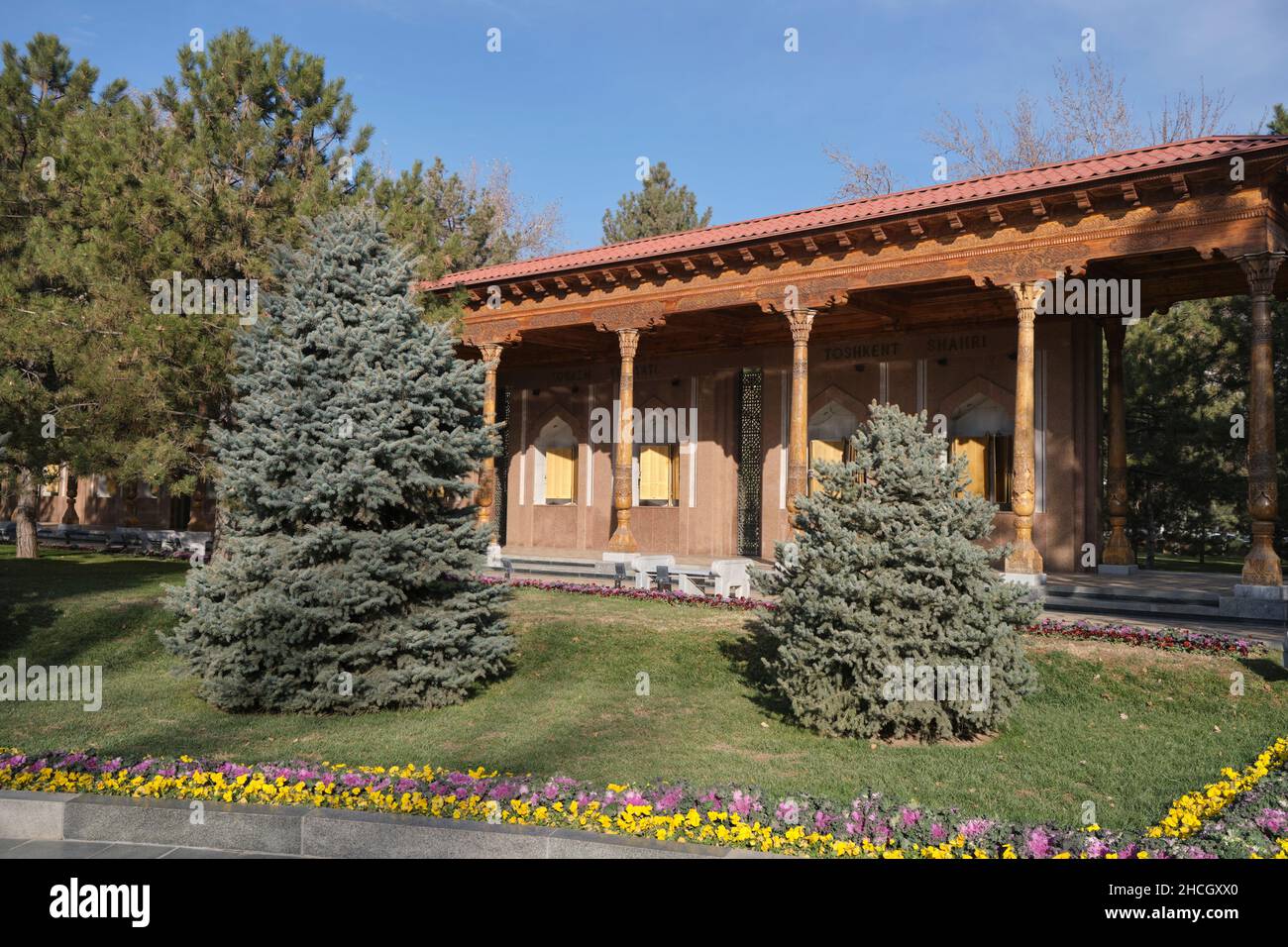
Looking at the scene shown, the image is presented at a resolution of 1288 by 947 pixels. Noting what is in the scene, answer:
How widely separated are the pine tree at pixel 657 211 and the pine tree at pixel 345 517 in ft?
95.7

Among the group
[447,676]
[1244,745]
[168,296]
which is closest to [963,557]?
[1244,745]

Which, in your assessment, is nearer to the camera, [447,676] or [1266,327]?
[447,676]

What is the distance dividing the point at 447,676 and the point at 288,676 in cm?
133

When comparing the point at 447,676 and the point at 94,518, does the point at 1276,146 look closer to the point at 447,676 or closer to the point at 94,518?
Result: the point at 447,676

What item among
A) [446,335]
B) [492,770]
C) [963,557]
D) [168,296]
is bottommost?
[492,770]

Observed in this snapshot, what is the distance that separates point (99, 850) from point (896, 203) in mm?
12949

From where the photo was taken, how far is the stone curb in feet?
15.0

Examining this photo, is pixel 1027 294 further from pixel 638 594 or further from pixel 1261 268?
pixel 638 594

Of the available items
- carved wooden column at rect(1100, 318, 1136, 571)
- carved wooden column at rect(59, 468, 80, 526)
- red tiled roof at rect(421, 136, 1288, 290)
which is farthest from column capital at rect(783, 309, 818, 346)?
carved wooden column at rect(59, 468, 80, 526)

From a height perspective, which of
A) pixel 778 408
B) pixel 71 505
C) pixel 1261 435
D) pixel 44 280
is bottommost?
pixel 71 505

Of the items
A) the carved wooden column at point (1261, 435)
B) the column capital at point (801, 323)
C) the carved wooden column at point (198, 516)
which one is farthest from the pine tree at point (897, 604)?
the carved wooden column at point (198, 516)

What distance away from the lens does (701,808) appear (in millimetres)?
5359

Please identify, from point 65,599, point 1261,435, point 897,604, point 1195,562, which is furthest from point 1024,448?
point 1195,562
